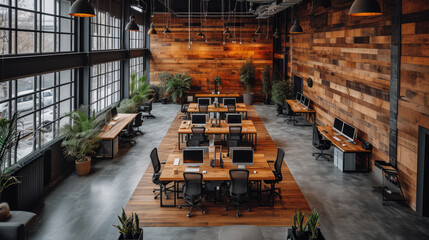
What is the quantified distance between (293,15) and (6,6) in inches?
549

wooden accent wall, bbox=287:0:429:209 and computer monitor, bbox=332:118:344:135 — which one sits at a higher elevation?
wooden accent wall, bbox=287:0:429:209

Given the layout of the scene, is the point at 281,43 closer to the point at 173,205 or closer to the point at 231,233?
the point at 173,205

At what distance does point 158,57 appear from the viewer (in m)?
21.1

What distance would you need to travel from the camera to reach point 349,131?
9.94 metres

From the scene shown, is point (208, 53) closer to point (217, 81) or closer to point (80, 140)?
point (217, 81)

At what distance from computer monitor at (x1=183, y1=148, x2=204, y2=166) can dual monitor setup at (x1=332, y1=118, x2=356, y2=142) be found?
15.3ft

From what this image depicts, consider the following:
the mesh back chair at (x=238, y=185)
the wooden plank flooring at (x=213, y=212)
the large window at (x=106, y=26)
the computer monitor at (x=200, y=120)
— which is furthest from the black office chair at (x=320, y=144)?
the large window at (x=106, y=26)

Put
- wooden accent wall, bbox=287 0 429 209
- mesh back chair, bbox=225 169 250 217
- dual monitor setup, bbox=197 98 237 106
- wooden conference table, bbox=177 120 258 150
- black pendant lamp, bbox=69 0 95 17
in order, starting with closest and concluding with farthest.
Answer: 1. black pendant lamp, bbox=69 0 95 17
2. mesh back chair, bbox=225 169 250 217
3. wooden accent wall, bbox=287 0 429 209
4. wooden conference table, bbox=177 120 258 150
5. dual monitor setup, bbox=197 98 237 106

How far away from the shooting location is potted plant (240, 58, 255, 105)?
20.2 meters

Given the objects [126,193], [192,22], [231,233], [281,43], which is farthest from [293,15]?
[231,233]

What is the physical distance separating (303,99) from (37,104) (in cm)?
1100

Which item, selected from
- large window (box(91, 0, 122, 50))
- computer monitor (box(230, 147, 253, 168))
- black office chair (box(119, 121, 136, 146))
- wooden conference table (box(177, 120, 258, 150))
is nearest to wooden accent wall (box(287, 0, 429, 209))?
wooden conference table (box(177, 120, 258, 150))

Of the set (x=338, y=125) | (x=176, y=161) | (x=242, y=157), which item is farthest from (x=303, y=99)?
(x=176, y=161)

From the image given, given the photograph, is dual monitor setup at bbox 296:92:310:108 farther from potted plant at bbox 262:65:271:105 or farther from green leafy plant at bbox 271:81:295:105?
potted plant at bbox 262:65:271:105
